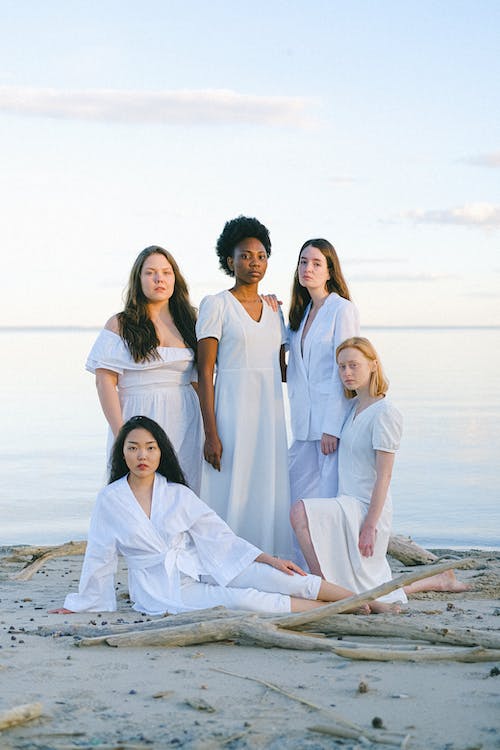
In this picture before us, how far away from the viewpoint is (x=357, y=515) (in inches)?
229

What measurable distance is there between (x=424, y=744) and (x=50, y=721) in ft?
3.98

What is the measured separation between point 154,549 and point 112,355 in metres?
1.39

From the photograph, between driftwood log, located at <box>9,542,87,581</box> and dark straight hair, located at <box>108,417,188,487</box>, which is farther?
driftwood log, located at <box>9,542,87,581</box>

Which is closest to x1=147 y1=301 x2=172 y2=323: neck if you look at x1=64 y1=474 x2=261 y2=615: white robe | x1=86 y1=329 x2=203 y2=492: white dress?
x1=86 y1=329 x2=203 y2=492: white dress

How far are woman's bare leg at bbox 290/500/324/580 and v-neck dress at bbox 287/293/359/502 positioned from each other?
44cm

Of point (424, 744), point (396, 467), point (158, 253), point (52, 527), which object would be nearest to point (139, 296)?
point (158, 253)

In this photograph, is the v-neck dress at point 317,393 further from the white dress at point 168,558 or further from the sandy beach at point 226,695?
the sandy beach at point 226,695

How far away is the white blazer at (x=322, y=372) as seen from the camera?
20.2 feet

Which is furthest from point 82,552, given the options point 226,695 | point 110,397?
point 226,695

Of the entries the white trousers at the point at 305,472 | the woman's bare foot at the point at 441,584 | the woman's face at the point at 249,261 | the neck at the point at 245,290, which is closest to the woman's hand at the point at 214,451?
the white trousers at the point at 305,472

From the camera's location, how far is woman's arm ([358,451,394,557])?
18.9 ft

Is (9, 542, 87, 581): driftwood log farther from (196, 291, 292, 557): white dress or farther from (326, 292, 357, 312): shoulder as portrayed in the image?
(326, 292, 357, 312): shoulder

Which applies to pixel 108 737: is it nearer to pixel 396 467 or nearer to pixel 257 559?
pixel 257 559

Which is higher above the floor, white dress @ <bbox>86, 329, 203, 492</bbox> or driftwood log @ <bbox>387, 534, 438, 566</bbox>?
white dress @ <bbox>86, 329, 203, 492</bbox>
